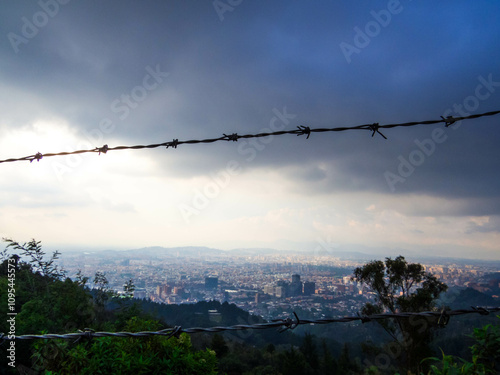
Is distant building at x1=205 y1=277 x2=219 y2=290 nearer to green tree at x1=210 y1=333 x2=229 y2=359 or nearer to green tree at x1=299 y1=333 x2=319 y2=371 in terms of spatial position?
green tree at x1=299 y1=333 x2=319 y2=371

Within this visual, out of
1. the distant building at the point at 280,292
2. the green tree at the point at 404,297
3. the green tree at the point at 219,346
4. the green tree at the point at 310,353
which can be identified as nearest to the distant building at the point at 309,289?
the distant building at the point at 280,292

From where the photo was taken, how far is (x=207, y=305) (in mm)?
38219

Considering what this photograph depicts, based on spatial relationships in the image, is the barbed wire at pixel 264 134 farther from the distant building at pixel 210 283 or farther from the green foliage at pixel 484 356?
the distant building at pixel 210 283

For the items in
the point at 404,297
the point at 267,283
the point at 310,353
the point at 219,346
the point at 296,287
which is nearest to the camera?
the point at 404,297

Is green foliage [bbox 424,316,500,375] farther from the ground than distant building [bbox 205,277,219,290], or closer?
farther from the ground

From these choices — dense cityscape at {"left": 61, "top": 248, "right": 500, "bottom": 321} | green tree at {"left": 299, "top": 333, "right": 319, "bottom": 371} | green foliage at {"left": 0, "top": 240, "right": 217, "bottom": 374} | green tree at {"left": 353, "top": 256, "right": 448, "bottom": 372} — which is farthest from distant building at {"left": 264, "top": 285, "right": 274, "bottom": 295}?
green foliage at {"left": 0, "top": 240, "right": 217, "bottom": 374}

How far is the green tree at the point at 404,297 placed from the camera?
750 inches

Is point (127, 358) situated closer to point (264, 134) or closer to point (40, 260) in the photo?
point (264, 134)

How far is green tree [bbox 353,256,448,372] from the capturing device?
19.1 m

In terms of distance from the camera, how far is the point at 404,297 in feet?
64.4

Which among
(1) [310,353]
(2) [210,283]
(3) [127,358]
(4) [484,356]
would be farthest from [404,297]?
(2) [210,283]

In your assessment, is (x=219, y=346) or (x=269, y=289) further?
(x=269, y=289)

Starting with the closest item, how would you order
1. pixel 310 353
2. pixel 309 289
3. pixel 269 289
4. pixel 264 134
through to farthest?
pixel 264 134 → pixel 310 353 → pixel 309 289 → pixel 269 289

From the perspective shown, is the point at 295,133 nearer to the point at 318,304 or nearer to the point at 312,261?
the point at 318,304
